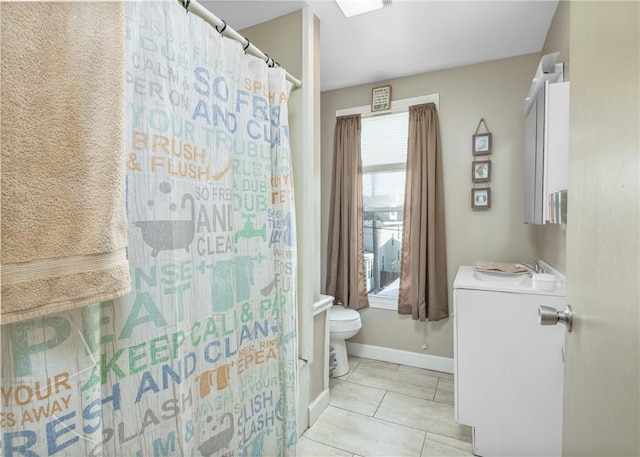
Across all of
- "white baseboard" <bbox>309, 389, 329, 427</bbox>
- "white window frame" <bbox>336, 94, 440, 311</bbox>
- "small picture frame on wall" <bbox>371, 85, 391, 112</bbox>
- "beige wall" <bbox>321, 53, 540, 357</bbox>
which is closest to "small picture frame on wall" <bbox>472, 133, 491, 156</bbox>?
"beige wall" <bbox>321, 53, 540, 357</bbox>

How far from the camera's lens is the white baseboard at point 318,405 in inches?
75.2

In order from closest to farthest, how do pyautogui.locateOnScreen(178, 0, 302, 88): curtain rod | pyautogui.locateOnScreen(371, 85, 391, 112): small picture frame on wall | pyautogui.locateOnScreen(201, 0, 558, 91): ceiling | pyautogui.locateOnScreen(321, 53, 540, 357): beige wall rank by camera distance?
pyautogui.locateOnScreen(178, 0, 302, 88): curtain rod, pyautogui.locateOnScreen(201, 0, 558, 91): ceiling, pyautogui.locateOnScreen(321, 53, 540, 357): beige wall, pyautogui.locateOnScreen(371, 85, 391, 112): small picture frame on wall

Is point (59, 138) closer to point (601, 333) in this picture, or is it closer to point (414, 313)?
point (601, 333)

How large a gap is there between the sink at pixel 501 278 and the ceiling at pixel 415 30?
5.36 feet

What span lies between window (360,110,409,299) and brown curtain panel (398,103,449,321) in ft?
0.50

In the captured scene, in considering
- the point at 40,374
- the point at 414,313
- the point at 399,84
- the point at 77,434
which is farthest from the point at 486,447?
the point at 399,84

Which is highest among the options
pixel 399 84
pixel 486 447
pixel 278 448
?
pixel 399 84

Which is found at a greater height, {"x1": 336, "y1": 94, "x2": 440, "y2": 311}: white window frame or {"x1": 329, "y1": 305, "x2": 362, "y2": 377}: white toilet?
{"x1": 336, "y1": 94, "x2": 440, "y2": 311}: white window frame

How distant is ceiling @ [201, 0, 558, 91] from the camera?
183cm

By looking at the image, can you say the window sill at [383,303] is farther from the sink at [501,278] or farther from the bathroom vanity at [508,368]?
the bathroom vanity at [508,368]

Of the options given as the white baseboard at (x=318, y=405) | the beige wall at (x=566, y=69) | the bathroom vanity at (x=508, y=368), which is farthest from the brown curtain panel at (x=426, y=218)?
the white baseboard at (x=318, y=405)

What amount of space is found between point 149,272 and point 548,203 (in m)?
1.78

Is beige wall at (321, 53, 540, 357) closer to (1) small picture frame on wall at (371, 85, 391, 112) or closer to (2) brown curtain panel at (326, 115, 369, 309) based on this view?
(1) small picture frame on wall at (371, 85, 391, 112)

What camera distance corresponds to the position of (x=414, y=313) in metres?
2.66
